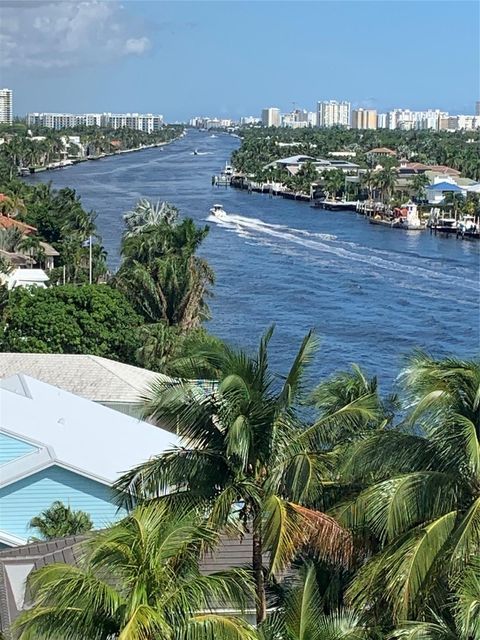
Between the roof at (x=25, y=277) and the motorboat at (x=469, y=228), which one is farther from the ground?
the roof at (x=25, y=277)

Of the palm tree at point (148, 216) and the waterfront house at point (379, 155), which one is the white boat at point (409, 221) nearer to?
the palm tree at point (148, 216)

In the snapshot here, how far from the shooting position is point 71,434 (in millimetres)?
13492

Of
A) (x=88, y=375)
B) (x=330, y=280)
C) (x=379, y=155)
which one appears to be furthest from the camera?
(x=379, y=155)

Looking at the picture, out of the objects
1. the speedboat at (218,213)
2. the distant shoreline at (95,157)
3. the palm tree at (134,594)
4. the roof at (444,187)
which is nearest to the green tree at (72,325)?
the palm tree at (134,594)

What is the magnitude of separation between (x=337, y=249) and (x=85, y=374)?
3832 centimetres

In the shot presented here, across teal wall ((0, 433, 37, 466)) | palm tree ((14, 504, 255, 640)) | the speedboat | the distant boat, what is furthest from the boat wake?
palm tree ((14, 504, 255, 640))

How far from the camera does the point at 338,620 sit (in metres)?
6.09

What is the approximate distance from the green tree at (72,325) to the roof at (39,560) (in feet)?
42.7

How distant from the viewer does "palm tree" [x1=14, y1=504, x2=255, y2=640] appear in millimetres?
5344

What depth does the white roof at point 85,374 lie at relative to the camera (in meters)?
17.7

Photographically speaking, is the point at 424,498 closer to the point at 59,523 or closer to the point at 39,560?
the point at 39,560

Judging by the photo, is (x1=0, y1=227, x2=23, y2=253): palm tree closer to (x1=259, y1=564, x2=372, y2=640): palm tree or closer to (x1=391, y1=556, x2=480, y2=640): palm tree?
(x1=259, y1=564, x2=372, y2=640): palm tree

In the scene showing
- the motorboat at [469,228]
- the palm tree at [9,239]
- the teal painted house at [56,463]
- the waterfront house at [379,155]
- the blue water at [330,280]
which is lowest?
the blue water at [330,280]

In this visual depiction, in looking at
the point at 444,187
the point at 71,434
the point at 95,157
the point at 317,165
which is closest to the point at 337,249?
Result: the point at 444,187
